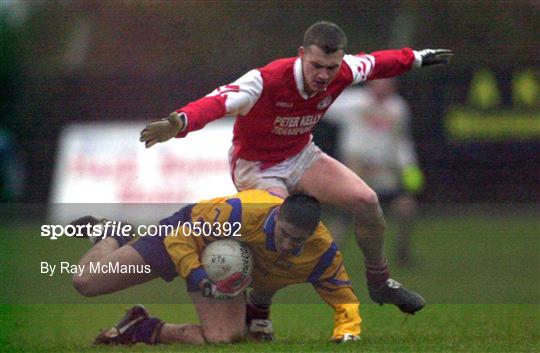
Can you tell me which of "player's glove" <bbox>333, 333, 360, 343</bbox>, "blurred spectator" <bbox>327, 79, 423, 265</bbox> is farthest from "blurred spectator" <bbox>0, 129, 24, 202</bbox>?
"player's glove" <bbox>333, 333, 360, 343</bbox>

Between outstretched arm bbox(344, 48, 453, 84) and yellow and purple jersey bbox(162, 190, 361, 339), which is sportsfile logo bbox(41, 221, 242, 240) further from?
outstretched arm bbox(344, 48, 453, 84)

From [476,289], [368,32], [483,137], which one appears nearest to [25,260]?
[476,289]

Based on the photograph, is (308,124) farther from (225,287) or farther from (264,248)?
(225,287)

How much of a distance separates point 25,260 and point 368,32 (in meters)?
3.27

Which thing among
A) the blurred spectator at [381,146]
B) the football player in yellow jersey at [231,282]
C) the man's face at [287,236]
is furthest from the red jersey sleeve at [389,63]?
the blurred spectator at [381,146]

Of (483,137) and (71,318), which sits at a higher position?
(483,137)

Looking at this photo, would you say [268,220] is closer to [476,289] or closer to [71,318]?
[71,318]

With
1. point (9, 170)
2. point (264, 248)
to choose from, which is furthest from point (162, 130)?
point (9, 170)

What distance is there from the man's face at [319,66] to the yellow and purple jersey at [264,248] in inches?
23.0

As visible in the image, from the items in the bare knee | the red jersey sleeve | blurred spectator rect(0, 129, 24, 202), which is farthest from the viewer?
blurred spectator rect(0, 129, 24, 202)

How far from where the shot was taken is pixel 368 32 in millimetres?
8258

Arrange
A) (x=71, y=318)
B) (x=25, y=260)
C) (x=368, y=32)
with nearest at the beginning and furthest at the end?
(x=71, y=318)
(x=25, y=260)
(x=368, y=32)

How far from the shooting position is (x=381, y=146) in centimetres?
844

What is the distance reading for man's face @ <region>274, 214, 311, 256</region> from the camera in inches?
180
